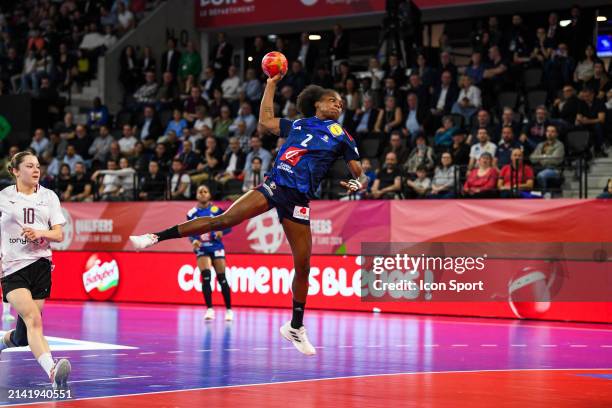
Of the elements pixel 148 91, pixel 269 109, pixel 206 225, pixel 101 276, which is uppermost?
pixel 148 91

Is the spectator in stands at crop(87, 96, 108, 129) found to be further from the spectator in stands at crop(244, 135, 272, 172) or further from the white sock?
the white sock

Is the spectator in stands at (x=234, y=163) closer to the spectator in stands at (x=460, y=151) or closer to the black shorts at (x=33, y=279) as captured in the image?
the spectator in stands at (x=460, y=151)

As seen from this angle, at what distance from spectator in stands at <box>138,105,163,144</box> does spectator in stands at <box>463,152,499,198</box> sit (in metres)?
10.3

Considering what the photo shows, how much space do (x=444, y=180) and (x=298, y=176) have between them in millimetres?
10694

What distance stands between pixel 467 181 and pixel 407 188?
51.8 inches

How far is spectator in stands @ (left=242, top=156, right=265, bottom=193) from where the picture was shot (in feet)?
73.6

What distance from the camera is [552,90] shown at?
22.3 m

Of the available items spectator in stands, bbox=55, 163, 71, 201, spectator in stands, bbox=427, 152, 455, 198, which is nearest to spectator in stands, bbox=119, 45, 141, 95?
spectator in stands, bbox=55, 163, 71, 201

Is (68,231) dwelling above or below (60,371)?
above

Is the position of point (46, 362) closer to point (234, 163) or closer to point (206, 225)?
point (206, 225)

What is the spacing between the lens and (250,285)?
73.3ft

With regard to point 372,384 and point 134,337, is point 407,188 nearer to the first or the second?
point 134,337

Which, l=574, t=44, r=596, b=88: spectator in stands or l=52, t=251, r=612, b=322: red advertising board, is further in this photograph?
l=574, t=44, r=596, b=88: spectator in stands

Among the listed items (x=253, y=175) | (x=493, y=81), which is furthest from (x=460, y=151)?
(x=253, y=175)
